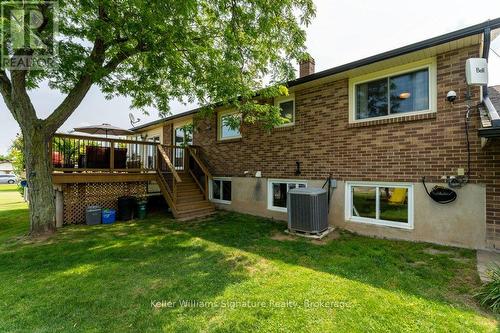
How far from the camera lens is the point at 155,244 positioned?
5.76 meters

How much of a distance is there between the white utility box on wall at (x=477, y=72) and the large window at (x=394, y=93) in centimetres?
102

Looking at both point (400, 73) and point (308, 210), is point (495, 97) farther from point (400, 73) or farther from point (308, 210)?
point (308, 210)

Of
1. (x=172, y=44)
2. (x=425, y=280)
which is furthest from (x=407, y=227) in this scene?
(x=172, y=44)

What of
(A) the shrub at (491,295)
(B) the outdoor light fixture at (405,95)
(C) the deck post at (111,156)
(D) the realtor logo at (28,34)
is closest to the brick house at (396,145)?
(B) the outdoor light fixture at (405,95)

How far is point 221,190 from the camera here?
10422 mm

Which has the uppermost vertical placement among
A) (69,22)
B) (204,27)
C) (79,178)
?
(204,27)

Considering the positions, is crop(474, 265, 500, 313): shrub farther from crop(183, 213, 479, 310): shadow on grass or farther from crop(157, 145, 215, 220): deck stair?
crop(157, 145, 215, 220): deck stair

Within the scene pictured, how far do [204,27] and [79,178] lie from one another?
6308 mm

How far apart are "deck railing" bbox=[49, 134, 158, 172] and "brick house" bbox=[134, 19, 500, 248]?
5.22 m

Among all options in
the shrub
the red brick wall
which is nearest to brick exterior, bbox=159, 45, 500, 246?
the red brick wall

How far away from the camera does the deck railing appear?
773 cm

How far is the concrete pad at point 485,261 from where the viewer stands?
3.71 m

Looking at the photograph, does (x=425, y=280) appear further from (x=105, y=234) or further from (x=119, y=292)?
(x=105, y=234)

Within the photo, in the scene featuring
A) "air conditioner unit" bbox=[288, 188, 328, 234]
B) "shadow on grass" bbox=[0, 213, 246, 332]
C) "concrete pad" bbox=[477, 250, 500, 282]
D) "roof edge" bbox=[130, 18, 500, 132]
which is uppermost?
"roof edge" bbox=[130, 18, 500, 132]
